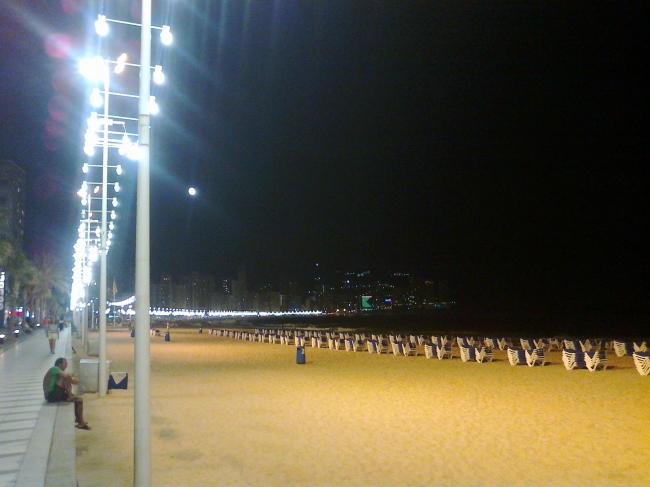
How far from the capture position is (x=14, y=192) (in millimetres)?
122188

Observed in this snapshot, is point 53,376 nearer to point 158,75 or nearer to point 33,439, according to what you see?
point 33,439

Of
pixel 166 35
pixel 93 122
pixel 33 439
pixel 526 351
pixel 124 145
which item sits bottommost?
pixel 33 439

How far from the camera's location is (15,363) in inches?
→ 848

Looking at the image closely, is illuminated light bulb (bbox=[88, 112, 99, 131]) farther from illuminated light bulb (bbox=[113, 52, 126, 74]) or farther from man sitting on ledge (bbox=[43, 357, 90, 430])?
man sitting on ledge (bbox=[43, 357, 90, 430])

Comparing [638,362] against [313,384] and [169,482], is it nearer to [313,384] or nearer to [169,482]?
[313,384]

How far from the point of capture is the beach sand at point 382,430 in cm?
733

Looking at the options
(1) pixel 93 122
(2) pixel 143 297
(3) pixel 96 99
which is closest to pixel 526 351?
(1) pixel 93 122

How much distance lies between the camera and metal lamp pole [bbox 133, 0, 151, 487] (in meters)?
5.01

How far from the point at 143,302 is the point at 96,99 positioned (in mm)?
8186

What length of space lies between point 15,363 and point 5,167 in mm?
109992

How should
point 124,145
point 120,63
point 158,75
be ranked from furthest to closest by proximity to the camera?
point 124,145, point 120,63, point 158,75

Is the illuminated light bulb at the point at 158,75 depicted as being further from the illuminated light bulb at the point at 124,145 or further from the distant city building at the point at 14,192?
the distant city building at the point at 14,192

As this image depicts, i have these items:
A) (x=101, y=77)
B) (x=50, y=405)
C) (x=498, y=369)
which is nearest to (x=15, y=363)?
(x=50, y=405)

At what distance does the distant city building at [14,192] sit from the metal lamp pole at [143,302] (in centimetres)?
11496
